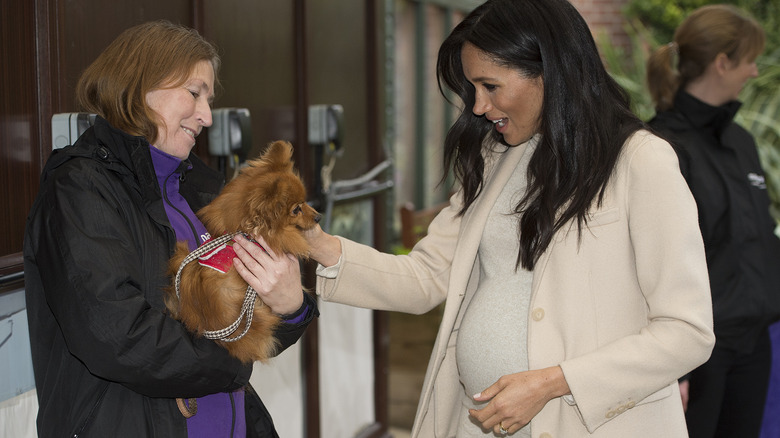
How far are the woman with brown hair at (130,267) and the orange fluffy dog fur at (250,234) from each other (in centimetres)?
3

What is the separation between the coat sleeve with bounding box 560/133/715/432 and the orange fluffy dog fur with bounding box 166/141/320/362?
668 mm

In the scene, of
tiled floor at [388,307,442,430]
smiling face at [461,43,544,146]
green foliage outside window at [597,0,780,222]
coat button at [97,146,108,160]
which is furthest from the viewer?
green foliage outside window at [597,0,780,222]

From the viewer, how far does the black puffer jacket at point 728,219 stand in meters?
2.85

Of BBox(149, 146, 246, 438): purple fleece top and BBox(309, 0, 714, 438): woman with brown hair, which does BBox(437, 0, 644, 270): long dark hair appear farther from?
BBox(149, 146, 246, 438): purple fleece top

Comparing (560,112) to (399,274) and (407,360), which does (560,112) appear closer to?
(399,274)

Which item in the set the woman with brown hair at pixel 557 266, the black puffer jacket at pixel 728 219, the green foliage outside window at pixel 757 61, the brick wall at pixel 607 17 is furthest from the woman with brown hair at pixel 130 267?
the brick wall at pixel 607 17

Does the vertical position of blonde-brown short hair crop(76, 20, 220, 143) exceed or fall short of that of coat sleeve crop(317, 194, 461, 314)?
it exceeds it

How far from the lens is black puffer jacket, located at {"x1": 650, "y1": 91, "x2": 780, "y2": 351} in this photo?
285 centimetres

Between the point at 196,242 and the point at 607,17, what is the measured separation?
7.13 m

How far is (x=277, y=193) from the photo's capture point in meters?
1.69

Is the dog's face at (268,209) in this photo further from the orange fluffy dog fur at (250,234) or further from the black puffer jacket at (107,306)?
the black puffer jacket at (107,306)

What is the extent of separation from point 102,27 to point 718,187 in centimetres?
219

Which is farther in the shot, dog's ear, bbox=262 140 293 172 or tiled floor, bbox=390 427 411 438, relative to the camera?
tiled floor, bbox=390 427 411 438

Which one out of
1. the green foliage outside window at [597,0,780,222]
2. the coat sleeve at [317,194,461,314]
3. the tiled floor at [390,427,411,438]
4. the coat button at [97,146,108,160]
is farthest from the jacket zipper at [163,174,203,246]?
the green foliage outside window at [597,0,780,222]
